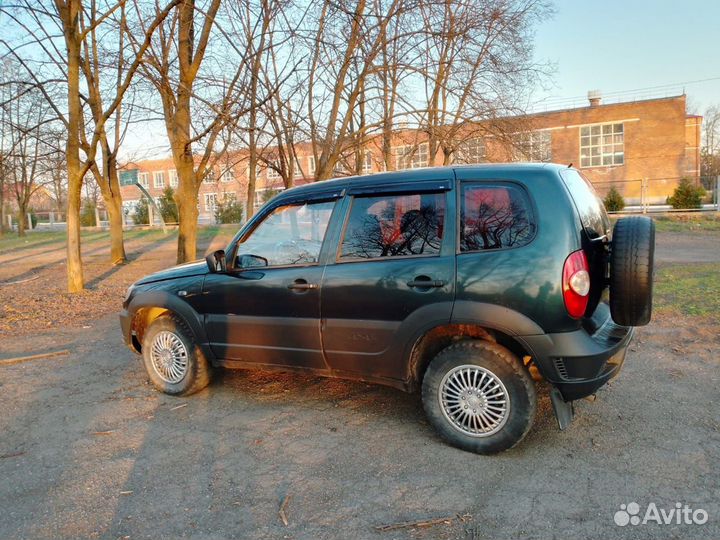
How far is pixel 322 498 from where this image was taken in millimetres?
3115

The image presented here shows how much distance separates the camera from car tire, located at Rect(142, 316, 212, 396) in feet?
15.9

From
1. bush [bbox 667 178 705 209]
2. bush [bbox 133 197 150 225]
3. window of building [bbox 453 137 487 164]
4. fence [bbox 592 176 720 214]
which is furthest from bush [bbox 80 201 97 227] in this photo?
bush [bbox 667 178 705 209]

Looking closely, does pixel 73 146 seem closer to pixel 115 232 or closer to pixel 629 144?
pixel 115 232

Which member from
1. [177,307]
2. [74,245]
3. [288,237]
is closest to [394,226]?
[288,237]

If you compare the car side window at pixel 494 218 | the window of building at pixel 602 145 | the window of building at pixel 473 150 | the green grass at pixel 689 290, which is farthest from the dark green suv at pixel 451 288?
the window of building at pixel 602 145

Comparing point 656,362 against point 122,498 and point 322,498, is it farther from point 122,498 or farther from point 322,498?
point 122,498

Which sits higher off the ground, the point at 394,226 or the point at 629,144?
the point at 629,144

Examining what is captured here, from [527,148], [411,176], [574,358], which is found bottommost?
[574,358]

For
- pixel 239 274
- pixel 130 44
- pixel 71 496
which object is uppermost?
pixel 130 44

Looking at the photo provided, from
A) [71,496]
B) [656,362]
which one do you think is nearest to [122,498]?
[71,496]

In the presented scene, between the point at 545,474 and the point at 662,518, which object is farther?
the point at 545,474

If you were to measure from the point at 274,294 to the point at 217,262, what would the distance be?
666mm

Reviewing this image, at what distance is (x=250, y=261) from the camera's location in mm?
4492

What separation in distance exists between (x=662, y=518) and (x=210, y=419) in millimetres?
3208
